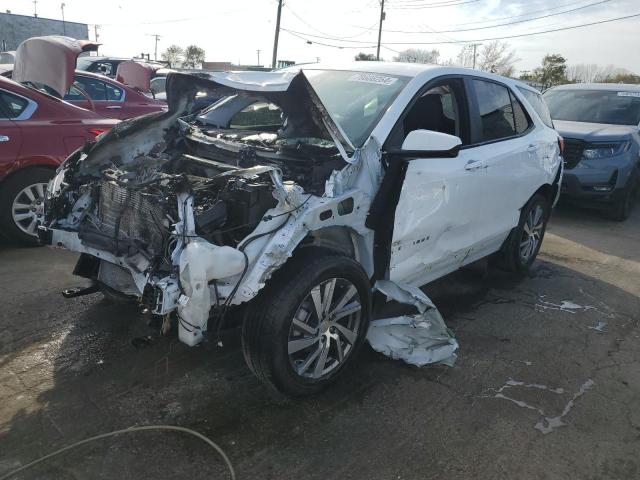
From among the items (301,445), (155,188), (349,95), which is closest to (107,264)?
(155,188)

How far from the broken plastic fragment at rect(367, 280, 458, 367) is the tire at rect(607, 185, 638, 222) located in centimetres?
559

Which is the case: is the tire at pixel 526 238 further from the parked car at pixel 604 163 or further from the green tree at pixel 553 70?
the green tree at pixel 553 70

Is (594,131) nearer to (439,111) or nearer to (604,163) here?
(604,163)

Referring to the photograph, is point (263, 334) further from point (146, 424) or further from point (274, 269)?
point (146, 424)

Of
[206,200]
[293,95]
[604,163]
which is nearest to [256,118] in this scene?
[293,95]

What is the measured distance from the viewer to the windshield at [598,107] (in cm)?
848

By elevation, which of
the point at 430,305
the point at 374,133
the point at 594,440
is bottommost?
the point at 594,440

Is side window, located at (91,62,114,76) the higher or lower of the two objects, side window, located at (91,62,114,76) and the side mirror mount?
the higher

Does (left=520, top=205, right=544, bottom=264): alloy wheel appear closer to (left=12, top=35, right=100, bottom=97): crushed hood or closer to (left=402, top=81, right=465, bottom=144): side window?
(left=402, top=81, right=465, bottom=144): side window

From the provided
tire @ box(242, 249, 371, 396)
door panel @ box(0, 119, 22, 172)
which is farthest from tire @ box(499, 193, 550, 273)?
door panel @ box(0, 119, 22, 172)

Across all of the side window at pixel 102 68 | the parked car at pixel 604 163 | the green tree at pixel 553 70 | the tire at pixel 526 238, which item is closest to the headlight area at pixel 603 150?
the parked car at pixel 604 163

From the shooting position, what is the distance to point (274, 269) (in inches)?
103

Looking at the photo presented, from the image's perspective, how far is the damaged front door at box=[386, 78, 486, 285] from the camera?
3.33m

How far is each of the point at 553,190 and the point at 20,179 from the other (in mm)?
5229
